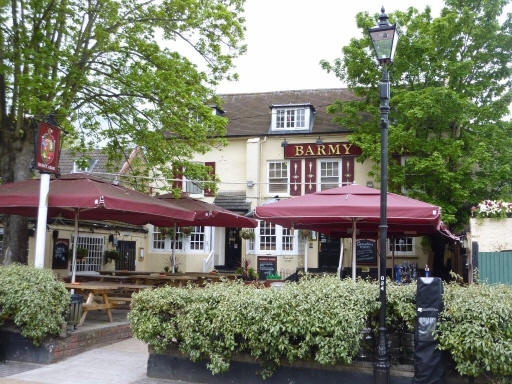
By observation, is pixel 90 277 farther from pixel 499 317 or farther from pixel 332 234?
pixel 499 317

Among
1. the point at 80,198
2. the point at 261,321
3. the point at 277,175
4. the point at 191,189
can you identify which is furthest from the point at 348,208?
the point at 191,189

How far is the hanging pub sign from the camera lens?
22.5 metres

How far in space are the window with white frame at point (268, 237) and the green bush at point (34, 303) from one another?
1539cm

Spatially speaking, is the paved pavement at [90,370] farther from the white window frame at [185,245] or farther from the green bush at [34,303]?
the white window frame at [185,245]

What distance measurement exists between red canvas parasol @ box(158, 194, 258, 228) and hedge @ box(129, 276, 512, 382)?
5915 mm

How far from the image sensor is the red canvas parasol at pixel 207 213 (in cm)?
1376

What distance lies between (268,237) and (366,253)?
4.48m

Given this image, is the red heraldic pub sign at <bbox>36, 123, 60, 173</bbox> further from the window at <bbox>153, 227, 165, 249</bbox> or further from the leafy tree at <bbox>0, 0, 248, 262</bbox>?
the window at <bbox>153, 227, 165, 249</bbox>

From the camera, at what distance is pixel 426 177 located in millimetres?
19125

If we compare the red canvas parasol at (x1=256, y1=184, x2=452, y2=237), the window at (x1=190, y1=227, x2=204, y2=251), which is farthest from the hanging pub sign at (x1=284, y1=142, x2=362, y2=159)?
the red canvas parasol at (x1=256, y1=184, x2=452, y2=237)

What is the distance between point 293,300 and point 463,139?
14529 millimetres

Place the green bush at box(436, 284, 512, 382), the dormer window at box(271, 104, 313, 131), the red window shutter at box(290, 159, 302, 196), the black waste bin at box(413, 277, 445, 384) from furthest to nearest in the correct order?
the dormer window at box(271, 104, 313, 131), the red window shutter at box(290, 159, 302, 196), the black waste bin at box(413, 277, 445, 384), the green bush at box(436, 284, 512, 382)

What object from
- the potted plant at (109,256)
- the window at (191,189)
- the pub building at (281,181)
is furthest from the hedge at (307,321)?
the window at (191,189)

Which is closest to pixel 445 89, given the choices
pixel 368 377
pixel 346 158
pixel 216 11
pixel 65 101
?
pixel 346 158
